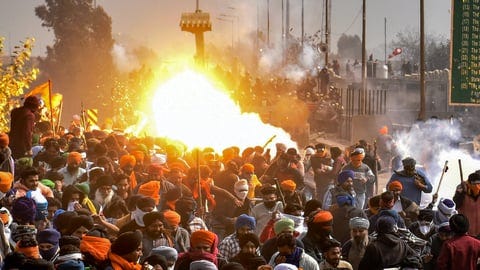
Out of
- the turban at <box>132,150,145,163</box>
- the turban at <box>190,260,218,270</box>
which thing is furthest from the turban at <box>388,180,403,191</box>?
the turban at <box>190,260,218,270</box>

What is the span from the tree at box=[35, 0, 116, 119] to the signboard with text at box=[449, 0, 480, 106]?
152ft

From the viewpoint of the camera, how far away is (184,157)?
725 inches

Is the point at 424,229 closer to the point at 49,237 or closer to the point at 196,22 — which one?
the point at 49,237

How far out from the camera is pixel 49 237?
9484 millimetres

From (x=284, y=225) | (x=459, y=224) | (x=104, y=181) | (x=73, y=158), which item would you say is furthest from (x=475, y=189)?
(x=73, y=158)

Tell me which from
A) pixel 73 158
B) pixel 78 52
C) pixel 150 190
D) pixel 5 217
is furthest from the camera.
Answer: pixel 78 52

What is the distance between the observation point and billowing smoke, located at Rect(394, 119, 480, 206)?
827 inches

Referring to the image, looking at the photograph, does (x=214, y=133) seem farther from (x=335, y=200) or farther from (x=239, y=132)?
(x=335, y=200)

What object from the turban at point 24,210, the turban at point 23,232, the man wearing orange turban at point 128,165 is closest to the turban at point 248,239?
the turban at point 23,232

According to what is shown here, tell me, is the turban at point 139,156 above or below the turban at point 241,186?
above

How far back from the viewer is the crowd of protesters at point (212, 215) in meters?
9.29

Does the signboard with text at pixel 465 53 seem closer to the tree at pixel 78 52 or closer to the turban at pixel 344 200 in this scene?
the turban at pixel 344 200

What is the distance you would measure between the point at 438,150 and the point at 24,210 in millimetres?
17359

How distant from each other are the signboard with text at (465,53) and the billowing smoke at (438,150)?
1445 mm
